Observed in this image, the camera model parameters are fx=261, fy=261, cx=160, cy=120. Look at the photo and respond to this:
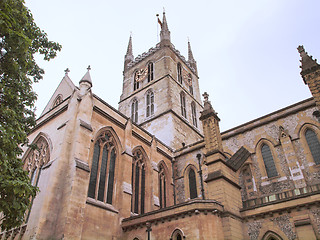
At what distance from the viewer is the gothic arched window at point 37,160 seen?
1653 cm

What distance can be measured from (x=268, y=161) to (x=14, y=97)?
15.1 meters

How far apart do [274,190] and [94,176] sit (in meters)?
11.1

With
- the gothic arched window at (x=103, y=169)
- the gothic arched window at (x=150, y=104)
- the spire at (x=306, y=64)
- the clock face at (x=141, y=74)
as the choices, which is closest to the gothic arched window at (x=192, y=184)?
the gothic arched window at (x=103, y=169)

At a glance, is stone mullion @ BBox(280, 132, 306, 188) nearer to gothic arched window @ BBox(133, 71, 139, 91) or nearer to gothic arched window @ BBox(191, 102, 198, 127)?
gothic arched window @ BBox(191, 102, 198, 127)

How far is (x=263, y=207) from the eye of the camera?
13.0m

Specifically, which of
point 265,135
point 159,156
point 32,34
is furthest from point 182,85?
point 32,34

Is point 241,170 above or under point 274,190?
above

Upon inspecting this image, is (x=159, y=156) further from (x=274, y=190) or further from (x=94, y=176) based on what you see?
(x=274, y=190)

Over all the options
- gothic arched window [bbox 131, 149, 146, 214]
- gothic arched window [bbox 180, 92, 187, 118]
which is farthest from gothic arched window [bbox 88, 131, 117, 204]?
gothic arched window [bbox 180, 92, 187, 118]

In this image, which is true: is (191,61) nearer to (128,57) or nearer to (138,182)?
(128,57)

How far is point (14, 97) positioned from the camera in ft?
29.7

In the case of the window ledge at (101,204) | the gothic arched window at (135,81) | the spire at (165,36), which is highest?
the spire at (165,36)

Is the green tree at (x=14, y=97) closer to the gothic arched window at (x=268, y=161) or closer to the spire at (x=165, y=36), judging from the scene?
the gothic arched window at (x=268, y=161)

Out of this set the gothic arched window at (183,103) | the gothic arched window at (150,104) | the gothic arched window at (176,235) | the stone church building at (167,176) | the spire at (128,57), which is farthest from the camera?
the spire at (128,57)
